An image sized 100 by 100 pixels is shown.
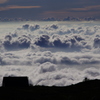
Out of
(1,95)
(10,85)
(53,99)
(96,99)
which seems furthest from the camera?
(10,85)

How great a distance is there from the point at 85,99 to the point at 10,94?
59.7ft

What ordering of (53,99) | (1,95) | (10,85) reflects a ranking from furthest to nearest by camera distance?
(10,85)
(1,95)
(53,99)

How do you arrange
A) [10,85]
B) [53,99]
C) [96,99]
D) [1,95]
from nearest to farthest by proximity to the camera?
[96,99] → [53,99] → [1,95] → [10,85]

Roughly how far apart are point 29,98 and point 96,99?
561 inches

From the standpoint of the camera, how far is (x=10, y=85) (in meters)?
73.7

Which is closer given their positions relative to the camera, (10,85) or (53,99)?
(53,99)

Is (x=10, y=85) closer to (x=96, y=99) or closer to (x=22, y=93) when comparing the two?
(x=22, y=93)

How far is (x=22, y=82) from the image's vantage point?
74.5m

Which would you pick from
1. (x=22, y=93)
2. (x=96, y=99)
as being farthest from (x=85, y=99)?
(x=22, y=93)

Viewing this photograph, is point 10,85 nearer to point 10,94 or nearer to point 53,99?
point 10,94

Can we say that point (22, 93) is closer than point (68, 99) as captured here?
No

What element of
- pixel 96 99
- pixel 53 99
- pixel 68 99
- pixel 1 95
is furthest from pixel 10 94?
pixel 96 99

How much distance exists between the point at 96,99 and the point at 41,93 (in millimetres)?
16441

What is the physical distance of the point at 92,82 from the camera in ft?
245
